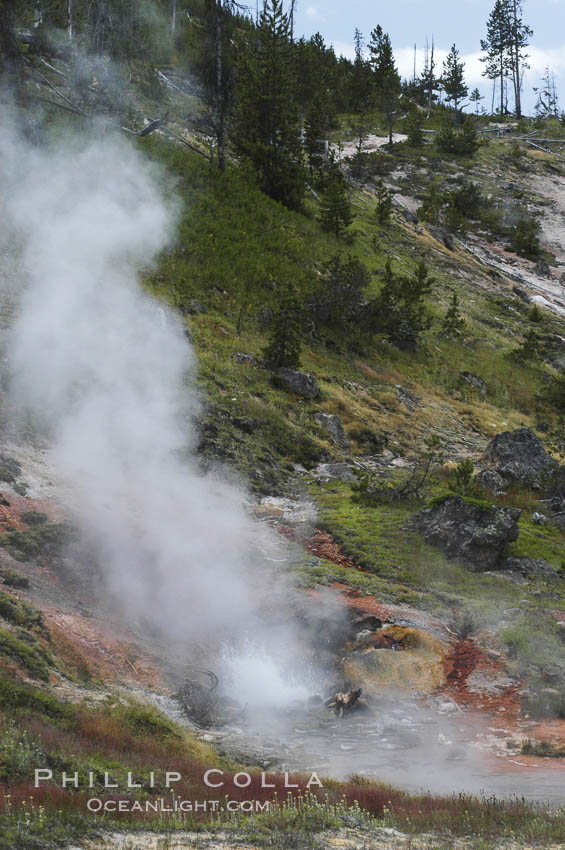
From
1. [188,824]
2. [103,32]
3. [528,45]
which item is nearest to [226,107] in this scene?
[103,32]

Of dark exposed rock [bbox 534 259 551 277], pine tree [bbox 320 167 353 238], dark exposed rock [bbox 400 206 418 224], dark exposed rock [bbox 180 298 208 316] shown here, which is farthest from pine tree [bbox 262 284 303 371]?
dark exposed rock [bbox 534 259 551 277]

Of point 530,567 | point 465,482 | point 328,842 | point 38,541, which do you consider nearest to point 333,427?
point 465,482

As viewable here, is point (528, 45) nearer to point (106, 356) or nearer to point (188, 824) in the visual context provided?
point (106, 356)

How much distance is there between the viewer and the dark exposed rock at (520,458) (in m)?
Answer: 19.3

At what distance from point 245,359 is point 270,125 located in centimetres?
1645

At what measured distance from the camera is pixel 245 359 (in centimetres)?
2141

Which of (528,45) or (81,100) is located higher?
(528,45)

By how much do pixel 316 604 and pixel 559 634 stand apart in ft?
13.2

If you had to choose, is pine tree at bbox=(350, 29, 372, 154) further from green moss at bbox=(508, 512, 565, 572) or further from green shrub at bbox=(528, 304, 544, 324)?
green moss at bbox=(508, 512, 565, 572)

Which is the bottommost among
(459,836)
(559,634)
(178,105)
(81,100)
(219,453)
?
(459,836)

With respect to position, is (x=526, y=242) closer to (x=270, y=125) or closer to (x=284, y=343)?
(x=270, y=125)

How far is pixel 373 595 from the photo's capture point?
39.5ft

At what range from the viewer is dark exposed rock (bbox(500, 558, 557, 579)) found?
45.1 ft

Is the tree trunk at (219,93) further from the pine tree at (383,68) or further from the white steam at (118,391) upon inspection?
the pine tree at (383,68)
